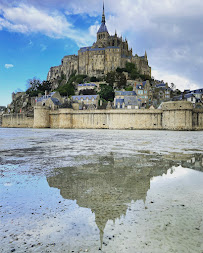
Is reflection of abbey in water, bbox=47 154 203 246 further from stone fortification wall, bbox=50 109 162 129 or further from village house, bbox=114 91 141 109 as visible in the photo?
village house, bbox=114 91 141 109

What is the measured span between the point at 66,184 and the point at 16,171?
1.85 meters

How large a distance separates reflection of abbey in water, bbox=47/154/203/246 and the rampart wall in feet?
101

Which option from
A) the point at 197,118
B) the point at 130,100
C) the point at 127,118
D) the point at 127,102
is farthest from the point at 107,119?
the point at 197,118

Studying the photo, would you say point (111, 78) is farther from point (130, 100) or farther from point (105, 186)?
point (105, 186)

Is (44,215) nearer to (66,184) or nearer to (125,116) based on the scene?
(66,184)

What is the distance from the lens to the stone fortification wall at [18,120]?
169ft

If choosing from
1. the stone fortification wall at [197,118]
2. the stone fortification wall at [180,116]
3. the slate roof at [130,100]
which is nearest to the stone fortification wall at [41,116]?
the slate roof at [130,100]

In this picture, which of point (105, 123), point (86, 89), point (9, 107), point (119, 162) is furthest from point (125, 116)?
point (9, 107)

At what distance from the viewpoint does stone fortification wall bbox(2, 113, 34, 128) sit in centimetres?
5141

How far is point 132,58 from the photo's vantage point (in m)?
73.7

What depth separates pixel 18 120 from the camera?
52.9m

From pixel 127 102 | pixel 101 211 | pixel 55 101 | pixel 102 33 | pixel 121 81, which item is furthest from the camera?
pixel 102 33

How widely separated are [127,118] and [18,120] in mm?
27496

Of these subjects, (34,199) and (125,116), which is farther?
(125,116)
